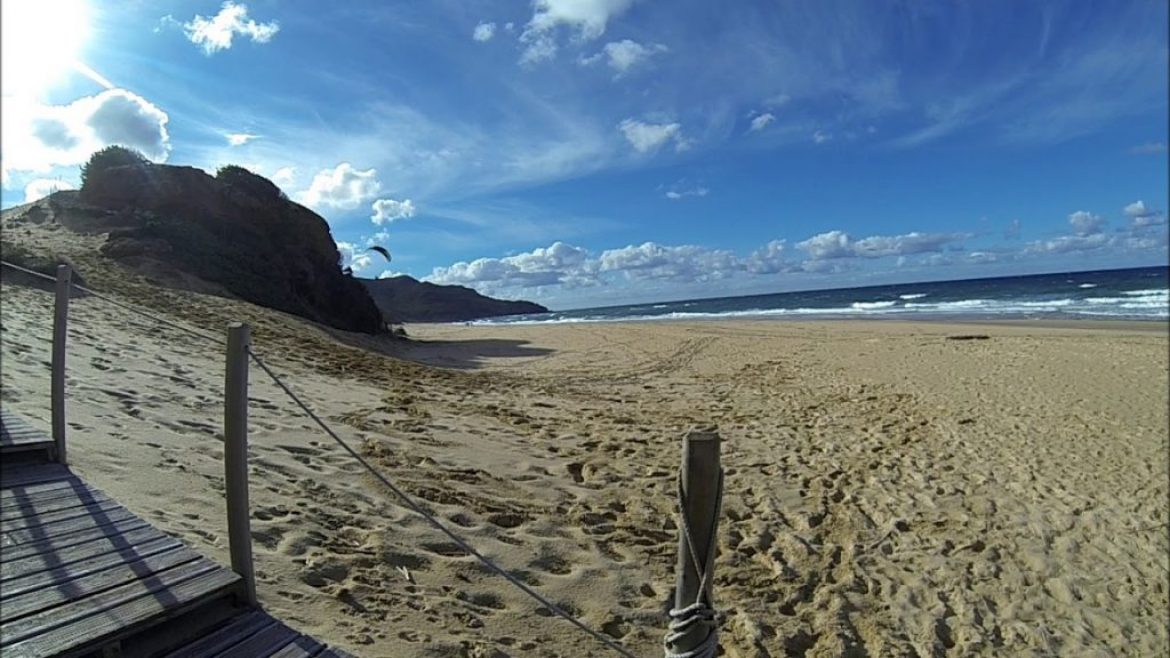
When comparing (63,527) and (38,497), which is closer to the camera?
(63,527)

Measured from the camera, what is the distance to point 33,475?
12.2 ft

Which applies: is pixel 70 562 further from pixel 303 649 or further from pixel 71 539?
pixel 303 649

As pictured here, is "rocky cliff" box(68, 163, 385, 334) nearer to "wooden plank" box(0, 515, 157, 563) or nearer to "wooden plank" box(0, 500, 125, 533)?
"wooden plank" box(0, 500, 125, 533)

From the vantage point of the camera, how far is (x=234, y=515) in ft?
9.02

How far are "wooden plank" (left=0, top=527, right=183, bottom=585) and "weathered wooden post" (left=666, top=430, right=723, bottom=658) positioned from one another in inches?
99.5

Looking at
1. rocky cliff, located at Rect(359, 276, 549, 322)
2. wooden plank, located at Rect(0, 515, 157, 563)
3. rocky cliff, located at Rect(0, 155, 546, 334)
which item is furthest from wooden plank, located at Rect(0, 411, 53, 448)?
rocky cliff, located at Rect(359, 276, 549, 322)

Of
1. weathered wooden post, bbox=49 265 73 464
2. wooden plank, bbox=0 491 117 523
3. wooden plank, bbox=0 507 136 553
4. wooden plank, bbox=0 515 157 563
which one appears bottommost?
wooden plank, bbox=0 515 157 563

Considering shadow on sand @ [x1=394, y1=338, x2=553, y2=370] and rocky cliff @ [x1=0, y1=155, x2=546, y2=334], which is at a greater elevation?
rocky cliff @ [x1=0, y1=155, x2=546, y2=334]

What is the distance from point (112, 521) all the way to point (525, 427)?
4.97 m

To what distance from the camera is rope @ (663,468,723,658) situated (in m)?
1.88

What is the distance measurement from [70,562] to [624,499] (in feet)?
12.8

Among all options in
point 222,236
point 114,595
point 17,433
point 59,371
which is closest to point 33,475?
point 17,433

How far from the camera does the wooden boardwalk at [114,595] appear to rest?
2.31 m

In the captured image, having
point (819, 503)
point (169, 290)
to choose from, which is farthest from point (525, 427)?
point (169, 290)
